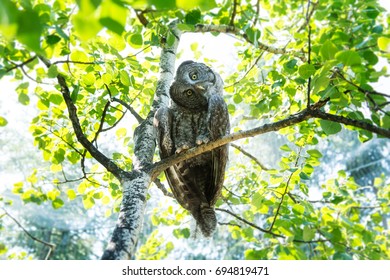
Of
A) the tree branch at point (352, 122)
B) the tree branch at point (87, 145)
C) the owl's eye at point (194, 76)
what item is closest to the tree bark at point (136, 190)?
the tree branch at point (87, 145)

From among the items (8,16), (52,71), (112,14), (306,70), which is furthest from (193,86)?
(8,16)

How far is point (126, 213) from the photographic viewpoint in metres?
1.89

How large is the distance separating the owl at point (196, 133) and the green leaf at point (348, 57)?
139 centimetres

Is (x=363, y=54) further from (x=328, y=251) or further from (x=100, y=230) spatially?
(x=100, y=230)

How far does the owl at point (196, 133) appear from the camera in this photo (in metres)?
2.96

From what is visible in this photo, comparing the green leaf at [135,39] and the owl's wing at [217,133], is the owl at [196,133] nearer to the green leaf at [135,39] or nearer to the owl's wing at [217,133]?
the owl's wing at [217,133]

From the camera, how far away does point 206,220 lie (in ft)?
9.84

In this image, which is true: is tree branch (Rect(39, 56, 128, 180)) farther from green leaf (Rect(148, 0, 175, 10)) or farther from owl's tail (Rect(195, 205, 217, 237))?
green leaf (Rect(148, 0, 175, 10))

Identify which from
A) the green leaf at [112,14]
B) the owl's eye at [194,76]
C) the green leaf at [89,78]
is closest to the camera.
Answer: the green leaf at [112,14]

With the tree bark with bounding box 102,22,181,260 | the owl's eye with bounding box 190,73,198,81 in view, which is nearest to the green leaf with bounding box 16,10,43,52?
the tree bark with bounding box 102,22,181,260

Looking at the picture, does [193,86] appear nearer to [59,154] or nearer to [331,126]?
[59,154]

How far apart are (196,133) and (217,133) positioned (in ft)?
1.03

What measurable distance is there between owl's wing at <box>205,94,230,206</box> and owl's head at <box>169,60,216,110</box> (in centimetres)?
18

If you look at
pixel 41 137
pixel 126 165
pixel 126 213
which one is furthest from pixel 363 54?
pixel 41 137
